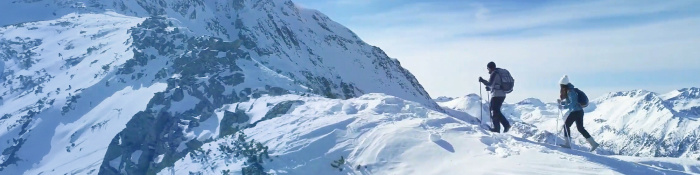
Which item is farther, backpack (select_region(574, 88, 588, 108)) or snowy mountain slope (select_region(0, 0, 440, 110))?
snowy mountain slope (select_region(0, 0, 440, 110))

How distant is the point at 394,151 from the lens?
18.3m

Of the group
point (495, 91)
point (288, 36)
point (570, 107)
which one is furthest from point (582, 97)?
point (288, 36)

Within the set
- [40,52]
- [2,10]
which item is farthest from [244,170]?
[2,10]

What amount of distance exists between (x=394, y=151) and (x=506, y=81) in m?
4.54

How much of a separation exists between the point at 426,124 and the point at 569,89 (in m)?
4.09

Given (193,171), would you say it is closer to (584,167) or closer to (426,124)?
(426,124)

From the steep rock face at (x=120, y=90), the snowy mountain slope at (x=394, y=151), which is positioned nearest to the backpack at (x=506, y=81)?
the snowy mountain slope at (x=394, y=151)

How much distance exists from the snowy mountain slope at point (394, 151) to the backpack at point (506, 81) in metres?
1.50

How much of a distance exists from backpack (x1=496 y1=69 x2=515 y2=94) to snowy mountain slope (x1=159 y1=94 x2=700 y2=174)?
1.50m

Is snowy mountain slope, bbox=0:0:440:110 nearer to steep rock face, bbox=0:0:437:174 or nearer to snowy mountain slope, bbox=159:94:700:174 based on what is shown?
steep rock face, bbox=0:0:437:174

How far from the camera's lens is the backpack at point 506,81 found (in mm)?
20562

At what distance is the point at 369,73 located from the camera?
105625 mm

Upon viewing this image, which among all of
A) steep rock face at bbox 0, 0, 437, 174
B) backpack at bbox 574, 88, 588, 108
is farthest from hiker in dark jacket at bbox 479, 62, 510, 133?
steep rock face at bbox 0, 0, 437, 174

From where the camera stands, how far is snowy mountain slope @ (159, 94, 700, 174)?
16.8m
